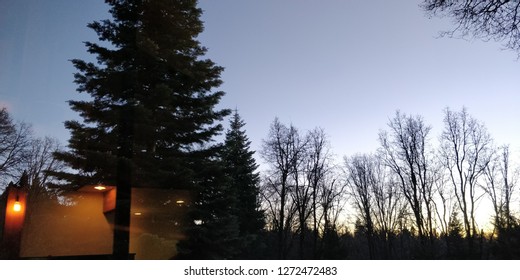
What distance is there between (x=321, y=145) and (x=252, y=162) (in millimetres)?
4921

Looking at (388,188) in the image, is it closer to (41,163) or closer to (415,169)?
(415,169)

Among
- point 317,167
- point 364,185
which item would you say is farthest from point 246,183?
point 364,185

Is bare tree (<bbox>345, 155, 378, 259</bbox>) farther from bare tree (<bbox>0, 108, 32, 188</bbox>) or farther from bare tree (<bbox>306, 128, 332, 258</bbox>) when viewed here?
bare tree (<bbox>0, 108, 32, 188</bbox>)

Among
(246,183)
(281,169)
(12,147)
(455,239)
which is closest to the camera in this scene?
(12,147)

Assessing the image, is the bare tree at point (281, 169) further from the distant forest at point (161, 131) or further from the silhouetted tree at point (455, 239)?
the silhouetted tree at point (455, 239)

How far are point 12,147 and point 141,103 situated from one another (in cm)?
262

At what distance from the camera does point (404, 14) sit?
461 cm

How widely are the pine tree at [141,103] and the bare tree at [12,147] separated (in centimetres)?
75

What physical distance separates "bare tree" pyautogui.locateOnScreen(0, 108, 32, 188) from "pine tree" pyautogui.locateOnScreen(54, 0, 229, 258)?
0.75 metres

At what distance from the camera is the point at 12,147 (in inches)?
228

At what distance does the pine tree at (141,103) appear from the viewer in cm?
505
